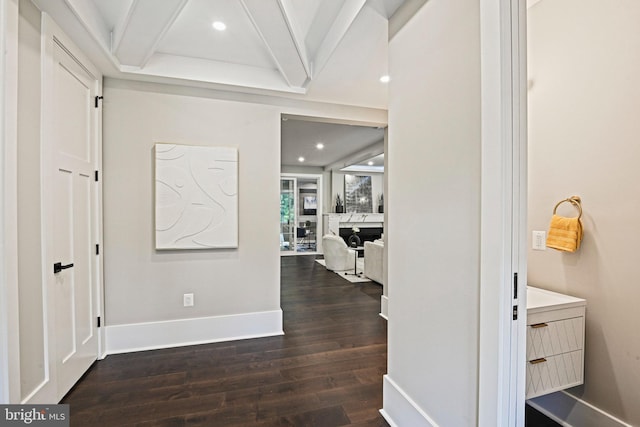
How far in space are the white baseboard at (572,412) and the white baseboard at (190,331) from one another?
2230mm

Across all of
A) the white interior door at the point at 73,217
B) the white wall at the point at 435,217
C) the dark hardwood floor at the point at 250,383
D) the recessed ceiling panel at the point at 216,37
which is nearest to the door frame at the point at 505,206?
the white wall at the point at 435,217

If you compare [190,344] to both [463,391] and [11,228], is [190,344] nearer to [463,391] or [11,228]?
[11,228]

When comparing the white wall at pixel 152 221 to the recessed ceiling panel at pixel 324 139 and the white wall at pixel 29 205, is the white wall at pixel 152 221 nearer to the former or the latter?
the white wall at pixel 29 205

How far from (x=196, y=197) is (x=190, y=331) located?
131cm

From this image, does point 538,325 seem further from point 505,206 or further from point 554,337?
point 505,206

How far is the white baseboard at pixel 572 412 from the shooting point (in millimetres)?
1596

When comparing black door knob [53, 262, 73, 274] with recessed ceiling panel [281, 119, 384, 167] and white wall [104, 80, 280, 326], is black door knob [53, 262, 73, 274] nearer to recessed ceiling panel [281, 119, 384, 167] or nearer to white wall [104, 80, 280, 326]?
white wall [104, 80, 280, 326]

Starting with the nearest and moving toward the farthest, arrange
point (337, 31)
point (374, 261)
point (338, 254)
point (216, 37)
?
point (337, 31) → point (216, 37) → point (374, 261) → point (338, 254)

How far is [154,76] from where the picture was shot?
2.63m

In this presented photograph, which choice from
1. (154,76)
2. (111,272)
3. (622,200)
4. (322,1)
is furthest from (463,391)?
(154,76)

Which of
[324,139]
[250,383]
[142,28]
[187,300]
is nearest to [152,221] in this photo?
[187,300]

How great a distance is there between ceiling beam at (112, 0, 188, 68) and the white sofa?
412 cm

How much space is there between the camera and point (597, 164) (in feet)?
5.38

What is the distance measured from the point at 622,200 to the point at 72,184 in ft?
11.3
